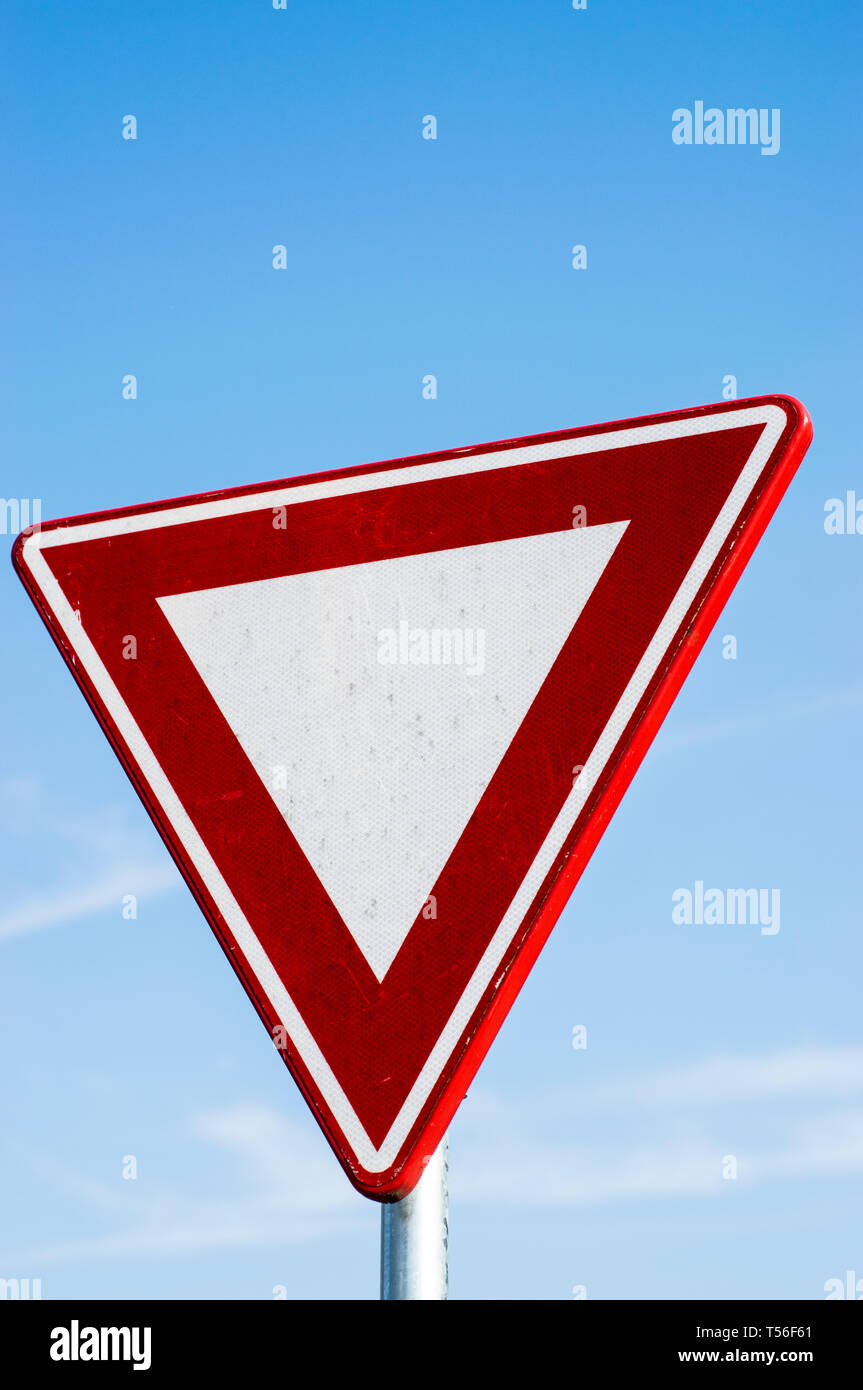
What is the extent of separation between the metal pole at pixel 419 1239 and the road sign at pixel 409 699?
58mm

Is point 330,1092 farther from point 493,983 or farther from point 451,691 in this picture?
point 451,691

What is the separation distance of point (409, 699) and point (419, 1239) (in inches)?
19.7

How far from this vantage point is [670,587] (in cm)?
120

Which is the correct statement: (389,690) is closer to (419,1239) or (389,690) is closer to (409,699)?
(409,699)

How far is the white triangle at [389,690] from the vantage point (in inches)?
46.0

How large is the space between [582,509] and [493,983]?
1.62ft

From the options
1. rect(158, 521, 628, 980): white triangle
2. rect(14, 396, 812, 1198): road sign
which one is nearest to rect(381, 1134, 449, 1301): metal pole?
rect(14, 396, 812, 1198): road sign

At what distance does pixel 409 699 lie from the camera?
1217mm

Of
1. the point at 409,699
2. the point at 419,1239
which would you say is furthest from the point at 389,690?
the point at 419,1239

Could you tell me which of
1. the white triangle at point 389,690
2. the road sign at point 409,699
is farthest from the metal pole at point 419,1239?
the white triangle at point 389,690

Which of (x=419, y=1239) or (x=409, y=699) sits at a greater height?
(x=409, y=699)
